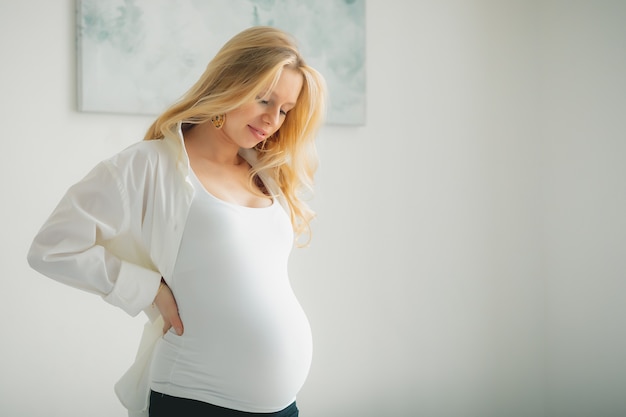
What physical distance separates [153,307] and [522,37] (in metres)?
1.86

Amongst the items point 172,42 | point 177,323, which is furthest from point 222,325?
point 172,42

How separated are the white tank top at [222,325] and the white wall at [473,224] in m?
0.70

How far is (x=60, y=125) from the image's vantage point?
1823 mm

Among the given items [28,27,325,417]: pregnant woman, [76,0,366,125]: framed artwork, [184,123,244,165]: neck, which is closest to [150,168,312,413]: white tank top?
[28,27,325,417]: pregnant woman

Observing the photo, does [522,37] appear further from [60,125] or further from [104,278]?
[104,278]

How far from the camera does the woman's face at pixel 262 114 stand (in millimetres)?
1367

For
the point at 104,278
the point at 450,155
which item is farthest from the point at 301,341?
the point at 450,155

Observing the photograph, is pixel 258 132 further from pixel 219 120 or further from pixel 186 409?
pixel 186 409

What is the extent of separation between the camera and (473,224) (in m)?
2.50

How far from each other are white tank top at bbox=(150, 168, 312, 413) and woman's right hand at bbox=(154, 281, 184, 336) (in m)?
0.01

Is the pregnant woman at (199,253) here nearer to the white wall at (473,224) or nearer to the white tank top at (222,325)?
the white tank top at (222,325)

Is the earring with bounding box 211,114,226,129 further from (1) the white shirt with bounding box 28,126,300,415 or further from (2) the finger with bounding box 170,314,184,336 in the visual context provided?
(2) the finger with bounding box 170,314,184,336

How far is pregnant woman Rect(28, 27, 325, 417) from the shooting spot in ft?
4.00

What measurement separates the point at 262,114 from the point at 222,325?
1.42 feet
